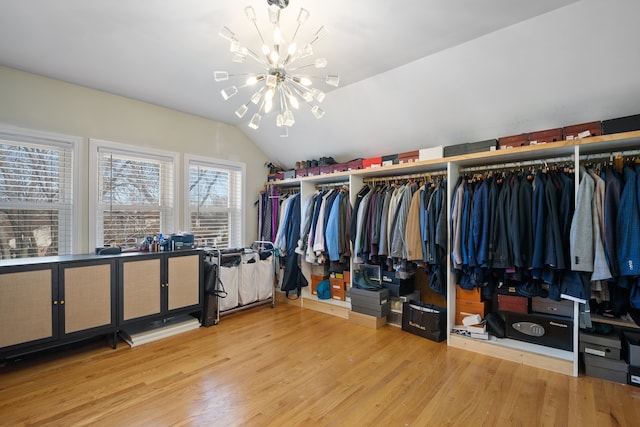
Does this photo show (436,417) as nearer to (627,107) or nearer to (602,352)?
(602,352)

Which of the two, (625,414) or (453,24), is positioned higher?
(453,24)

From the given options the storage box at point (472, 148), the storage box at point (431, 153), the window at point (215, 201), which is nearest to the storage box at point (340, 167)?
the storage box at point (431, 153)

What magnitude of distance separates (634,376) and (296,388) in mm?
2528

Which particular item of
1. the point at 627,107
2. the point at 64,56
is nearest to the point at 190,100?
the point at 64,56

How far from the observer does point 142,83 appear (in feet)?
10.6

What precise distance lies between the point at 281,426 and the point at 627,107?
3.55 meters

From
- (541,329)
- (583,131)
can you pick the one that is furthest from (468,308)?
(583,131)

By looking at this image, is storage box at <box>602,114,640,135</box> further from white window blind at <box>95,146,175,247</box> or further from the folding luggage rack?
white window blind at <box>95,146,175,247</box>

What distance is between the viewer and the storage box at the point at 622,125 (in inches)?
85.6

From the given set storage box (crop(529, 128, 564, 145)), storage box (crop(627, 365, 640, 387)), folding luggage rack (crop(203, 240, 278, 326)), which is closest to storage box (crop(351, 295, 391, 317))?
folding luggage rack (crop(203, 240, 278, 326))

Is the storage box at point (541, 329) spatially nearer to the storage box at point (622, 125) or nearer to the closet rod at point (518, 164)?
the closet rod at point (518, 164)

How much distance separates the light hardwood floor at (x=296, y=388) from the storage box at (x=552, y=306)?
1.66 ft

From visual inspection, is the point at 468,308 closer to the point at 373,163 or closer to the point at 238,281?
the point at 373,163

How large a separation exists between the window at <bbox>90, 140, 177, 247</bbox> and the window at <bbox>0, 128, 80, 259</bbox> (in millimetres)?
240
